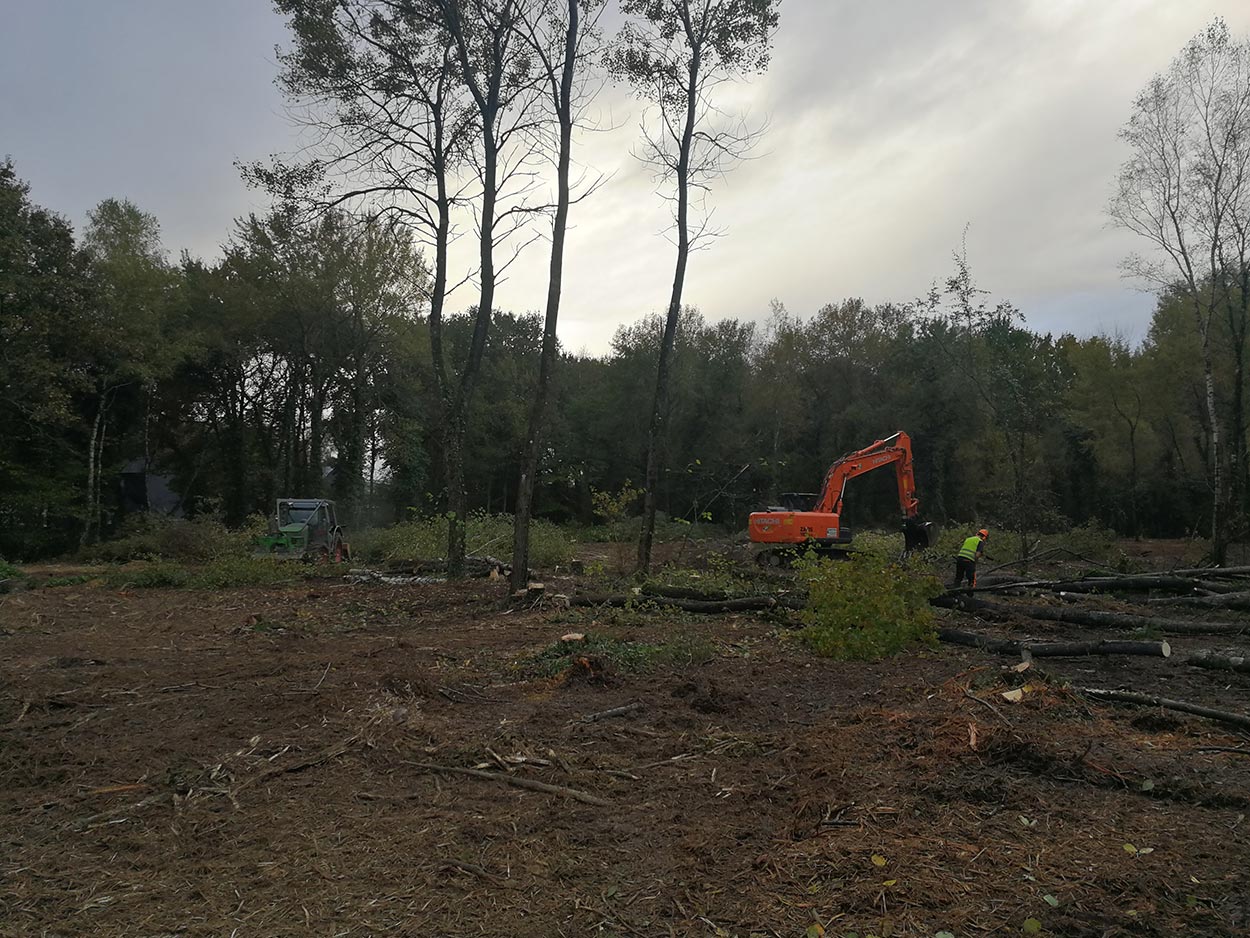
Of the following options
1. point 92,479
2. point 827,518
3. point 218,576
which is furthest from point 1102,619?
point 92,479

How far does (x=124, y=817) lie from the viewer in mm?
4395

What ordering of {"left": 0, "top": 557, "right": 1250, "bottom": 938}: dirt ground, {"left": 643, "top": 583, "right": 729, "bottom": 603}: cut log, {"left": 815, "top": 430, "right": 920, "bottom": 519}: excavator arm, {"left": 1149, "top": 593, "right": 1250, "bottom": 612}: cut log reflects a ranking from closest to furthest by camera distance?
1. {"left": 0, "top": 557, "right": 1250, "bottom": 938}: dirt ground
2. {"left": 1149, "top": 593, "right": 1250, "bottom": 612}: cut log
3. {"left": 643, "top": 583, "right": 729, "bottom": 603}: cut log
4. {"left": 815, "top": 430, "right": 920, "bottom": 519}: excavator arm

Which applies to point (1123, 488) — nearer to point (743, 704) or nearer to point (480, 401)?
point (480, 401)

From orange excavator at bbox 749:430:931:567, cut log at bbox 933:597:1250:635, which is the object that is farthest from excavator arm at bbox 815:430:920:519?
cut log at bbox 933:597:1250:635

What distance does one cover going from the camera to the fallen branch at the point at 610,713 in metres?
6.04

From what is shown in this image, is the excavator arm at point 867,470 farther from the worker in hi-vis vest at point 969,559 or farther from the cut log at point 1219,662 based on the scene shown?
the cut log at point 1219,662

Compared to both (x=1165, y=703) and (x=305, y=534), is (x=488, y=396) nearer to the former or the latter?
(x=305, y=534)

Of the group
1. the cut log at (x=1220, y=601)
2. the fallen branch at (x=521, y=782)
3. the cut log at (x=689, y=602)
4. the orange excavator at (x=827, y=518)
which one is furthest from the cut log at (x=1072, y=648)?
the orange excavator at (x=827, y=518)

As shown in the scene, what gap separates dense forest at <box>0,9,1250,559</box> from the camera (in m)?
21.6

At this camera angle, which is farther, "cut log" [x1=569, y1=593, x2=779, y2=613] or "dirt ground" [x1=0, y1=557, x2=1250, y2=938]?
"cut log" [x1=569, y1=593, x2=779, y2=613]

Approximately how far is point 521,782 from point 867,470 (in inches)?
605

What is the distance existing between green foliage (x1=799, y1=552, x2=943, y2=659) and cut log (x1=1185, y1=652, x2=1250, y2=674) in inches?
92.6

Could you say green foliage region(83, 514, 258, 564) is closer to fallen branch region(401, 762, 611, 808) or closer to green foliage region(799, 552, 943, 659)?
green foliage region(799, 552, 943, 659)

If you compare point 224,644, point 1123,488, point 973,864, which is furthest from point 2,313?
point 1123,488
